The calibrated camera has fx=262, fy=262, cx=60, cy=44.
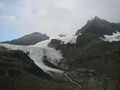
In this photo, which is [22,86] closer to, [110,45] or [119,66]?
[119,66]

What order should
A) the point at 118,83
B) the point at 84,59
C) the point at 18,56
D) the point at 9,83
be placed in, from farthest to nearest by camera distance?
the point at 84,59, the point at 118,83, the point at 18,56, the point at 9,83

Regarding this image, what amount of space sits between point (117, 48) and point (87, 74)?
80.9 feet

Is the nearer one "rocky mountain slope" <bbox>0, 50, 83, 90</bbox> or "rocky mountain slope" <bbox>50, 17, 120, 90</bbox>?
"rocky mountain slope" <bbox>0, 50, 83, 90</bbox>

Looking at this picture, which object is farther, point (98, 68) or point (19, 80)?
point (98, 68)

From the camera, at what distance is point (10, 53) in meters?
64.2

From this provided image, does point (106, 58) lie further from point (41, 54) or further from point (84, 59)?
point (41, 54)

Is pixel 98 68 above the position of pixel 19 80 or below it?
above

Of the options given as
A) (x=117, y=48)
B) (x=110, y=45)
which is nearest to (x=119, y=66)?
(x=117, y=48)

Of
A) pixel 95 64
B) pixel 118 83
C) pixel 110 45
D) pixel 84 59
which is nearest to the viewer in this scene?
pixel 118 83

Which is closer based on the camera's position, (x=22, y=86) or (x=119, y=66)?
(x=22, y=86)

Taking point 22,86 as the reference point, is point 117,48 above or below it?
above

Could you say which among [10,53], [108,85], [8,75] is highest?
[10,53]

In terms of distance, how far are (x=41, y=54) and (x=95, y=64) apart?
1019 inches

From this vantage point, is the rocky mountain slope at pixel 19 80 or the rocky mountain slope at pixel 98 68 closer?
the rocky mountain slope at pixel 19 80
